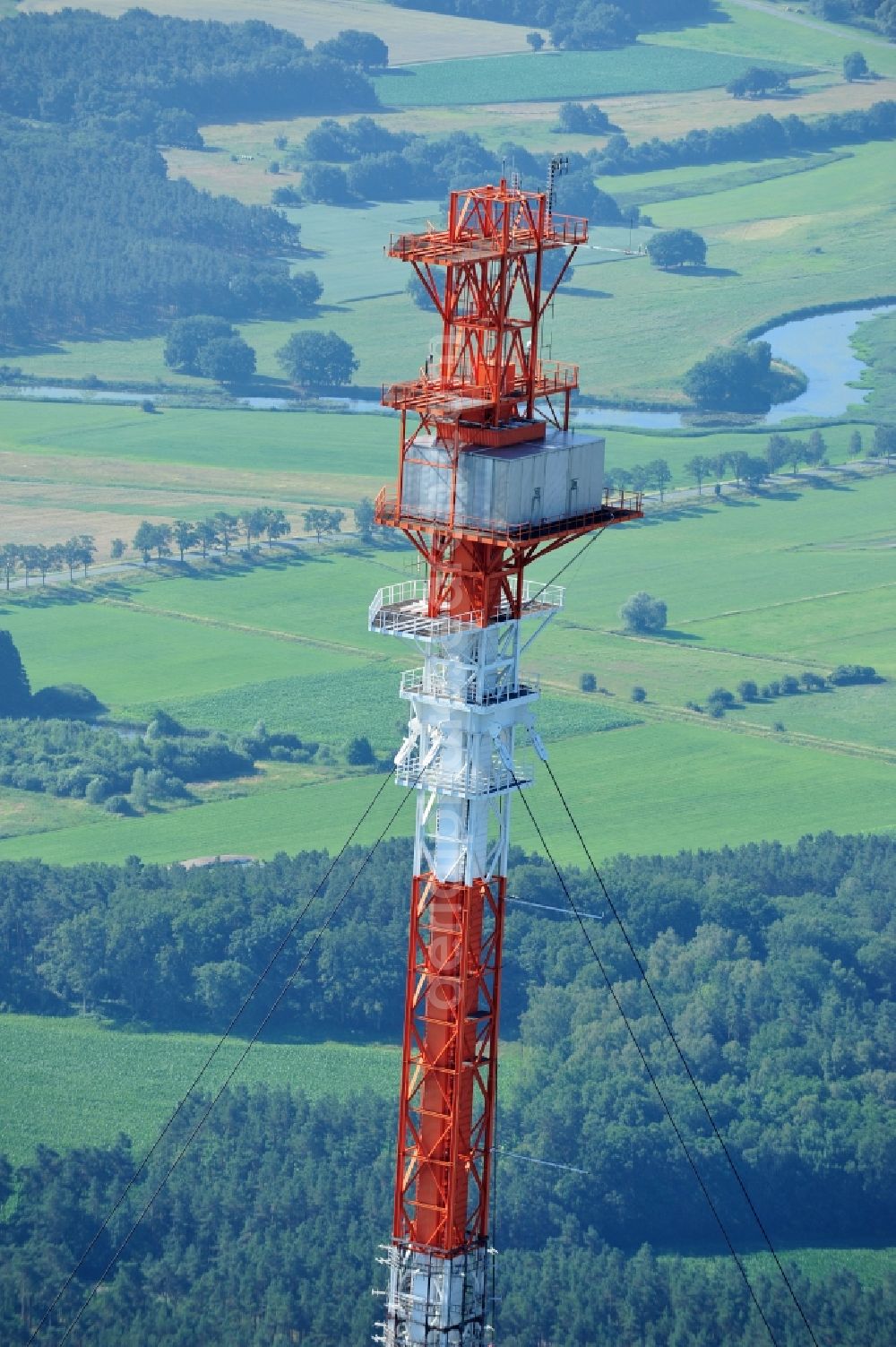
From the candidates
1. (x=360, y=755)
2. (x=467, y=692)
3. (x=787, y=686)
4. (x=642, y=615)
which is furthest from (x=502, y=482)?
(x=642, y=615)

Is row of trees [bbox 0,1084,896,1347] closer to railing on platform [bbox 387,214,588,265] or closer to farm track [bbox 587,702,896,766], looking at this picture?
railing on platform [bbox 387,214,588,265]

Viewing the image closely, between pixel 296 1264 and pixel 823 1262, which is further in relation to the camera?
pixel 823 1262

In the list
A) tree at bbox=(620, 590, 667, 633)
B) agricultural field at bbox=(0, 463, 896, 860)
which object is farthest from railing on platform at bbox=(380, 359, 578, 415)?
tree at bbox=(620, 590, 667, 633)

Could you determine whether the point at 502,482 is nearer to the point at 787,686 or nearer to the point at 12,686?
the point at 12,686

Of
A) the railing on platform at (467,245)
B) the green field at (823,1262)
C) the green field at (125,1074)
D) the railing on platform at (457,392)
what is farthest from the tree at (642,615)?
the railing on platform at (467,245)

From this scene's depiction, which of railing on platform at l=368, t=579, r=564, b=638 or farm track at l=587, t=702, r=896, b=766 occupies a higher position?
railing on platform at l=368, t=579, r=564, b=638

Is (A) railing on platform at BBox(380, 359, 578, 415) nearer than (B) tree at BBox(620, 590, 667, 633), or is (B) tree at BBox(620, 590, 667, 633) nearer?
(A) railing on platform at BBox(380, 359, 578, 415)

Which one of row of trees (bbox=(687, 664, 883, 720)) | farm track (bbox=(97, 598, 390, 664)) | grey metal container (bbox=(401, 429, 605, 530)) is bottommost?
row of trees (bbox=(687, 664, 883, 720))
